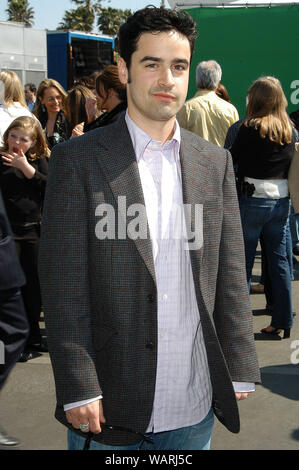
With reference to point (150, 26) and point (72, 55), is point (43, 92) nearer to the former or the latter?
point (150, 26)

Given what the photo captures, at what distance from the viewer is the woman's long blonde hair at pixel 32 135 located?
5222mm

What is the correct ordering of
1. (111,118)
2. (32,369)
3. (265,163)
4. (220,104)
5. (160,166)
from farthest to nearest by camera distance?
(220,104) < (265,163) < (32,369) < (111,118) < (160,166)

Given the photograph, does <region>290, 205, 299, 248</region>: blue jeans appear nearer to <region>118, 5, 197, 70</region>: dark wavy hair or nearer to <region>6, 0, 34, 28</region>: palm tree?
<region>118, 5, 197, 70</region>: dark wavy hair

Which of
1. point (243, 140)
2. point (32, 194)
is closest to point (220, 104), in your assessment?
point (243, 140)

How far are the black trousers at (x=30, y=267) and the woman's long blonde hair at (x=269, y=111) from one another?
1.94m

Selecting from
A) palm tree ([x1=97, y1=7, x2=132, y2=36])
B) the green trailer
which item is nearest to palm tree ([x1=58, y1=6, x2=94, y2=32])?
palm tree ([x1=97, y1=7, x2=132, y2=36])

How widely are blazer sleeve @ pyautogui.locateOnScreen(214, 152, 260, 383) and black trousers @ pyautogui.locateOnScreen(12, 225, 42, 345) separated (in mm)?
3187

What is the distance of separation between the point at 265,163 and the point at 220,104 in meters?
1.40

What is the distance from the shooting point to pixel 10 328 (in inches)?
74.4

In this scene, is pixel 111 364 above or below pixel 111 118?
below

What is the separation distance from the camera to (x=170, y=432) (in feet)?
7.18

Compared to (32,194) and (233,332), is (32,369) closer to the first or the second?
(32,194)

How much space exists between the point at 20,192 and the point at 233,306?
10.5 feet

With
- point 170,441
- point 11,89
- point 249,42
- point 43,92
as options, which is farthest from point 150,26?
point 249,42
